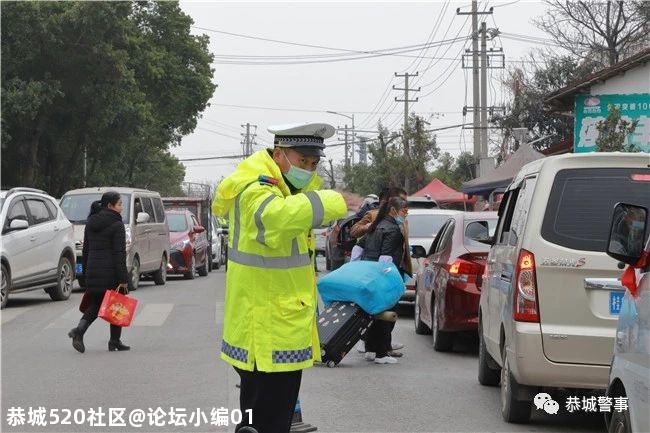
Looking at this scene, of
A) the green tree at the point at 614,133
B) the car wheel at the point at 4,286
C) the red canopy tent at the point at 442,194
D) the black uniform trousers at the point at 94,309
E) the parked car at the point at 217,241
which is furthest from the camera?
the red canopy tent at the point at 442,194

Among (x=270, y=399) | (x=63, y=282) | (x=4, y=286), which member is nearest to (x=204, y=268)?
(x=63, y=282)

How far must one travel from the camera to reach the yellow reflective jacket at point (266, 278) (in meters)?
5.18

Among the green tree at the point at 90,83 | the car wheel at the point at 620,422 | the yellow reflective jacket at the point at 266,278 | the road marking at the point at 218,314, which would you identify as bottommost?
the road marking at the point at 218,314

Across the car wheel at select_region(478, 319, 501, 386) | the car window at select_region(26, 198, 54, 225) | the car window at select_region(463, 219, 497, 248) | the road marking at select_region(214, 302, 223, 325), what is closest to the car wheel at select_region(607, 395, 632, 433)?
the car wheel at select_region(478, 319, 501, 386)

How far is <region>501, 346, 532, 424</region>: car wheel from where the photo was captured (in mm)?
8266

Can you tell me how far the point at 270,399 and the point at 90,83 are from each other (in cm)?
3645

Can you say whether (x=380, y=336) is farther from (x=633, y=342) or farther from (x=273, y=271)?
(x=273, y=271)

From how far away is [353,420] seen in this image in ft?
28.1

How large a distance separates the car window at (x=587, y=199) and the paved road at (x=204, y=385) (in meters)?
1.52

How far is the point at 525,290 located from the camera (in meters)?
7.80

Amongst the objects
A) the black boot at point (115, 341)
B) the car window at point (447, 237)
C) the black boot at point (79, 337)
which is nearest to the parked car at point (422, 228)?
the car window at point (447, 237)

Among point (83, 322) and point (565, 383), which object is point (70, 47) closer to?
point (83, 322)

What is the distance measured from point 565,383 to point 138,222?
15.8 metres

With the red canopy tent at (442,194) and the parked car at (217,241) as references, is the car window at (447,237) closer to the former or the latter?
the parked car at (217,241)
